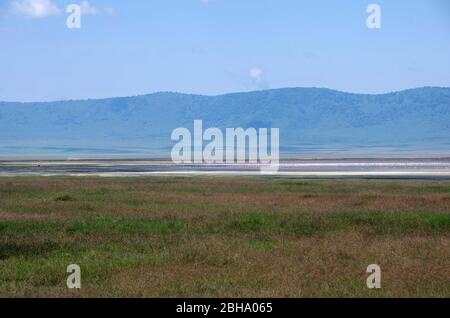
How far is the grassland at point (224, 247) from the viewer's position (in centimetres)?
1423

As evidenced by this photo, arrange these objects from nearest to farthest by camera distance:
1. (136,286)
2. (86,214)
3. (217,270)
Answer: (136,286), (217,270), (86,214)

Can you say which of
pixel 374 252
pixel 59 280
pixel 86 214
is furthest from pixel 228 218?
pixel 59 280

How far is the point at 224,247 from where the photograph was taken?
1873 cm

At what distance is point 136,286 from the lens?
1412 centimetres

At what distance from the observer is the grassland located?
14.2 meters

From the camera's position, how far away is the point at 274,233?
71.2 ft
